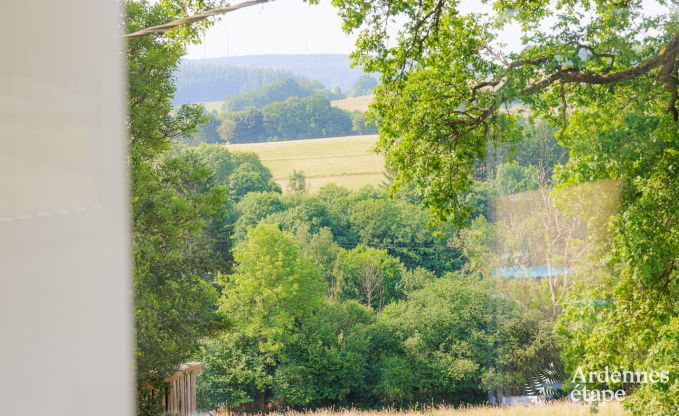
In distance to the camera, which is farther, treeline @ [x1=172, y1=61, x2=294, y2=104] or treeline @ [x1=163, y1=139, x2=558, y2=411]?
treeline @ [x1=163, y1=139, x2=558, y2=411]

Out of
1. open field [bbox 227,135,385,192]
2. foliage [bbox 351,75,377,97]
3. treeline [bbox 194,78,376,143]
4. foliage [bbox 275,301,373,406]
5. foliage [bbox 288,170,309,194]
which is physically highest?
foliage [bbox 351,75,377,97]

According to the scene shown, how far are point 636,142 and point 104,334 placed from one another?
3.44m

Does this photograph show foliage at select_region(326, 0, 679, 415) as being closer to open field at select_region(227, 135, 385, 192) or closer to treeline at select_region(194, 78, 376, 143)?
treeline at select_region(194, 78, 376, 143)

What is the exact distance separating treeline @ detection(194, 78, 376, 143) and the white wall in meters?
5.86

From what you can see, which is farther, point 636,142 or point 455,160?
point 455,160

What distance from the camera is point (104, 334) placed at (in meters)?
4.94

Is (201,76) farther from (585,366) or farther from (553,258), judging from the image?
(585,366)

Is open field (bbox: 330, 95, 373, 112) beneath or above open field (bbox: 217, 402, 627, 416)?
above

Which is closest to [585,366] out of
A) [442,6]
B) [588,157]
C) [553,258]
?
[588,157]

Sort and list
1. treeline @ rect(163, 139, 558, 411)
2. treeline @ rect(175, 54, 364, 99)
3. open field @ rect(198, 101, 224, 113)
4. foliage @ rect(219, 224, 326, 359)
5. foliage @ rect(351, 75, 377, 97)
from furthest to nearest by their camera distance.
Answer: open field @ rect(198, 101, 224, 113)
foliage @ rect(219, 224, 326, 359)
treeline @ rect(163, 139, 558, 411)
foliage @ rect(351, 75, 377, 97)
treeline @ rect(175, 54, 364, 99)

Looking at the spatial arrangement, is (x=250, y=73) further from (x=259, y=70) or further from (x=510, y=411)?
(x=510, y=411)

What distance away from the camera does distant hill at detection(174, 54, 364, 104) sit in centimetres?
958

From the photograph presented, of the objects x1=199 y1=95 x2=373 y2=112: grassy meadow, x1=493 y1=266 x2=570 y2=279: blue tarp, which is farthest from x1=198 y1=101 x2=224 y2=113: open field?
x1=493 y1=266 x2=570 y2=279: blue tarp

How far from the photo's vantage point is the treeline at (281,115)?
37.0ft
